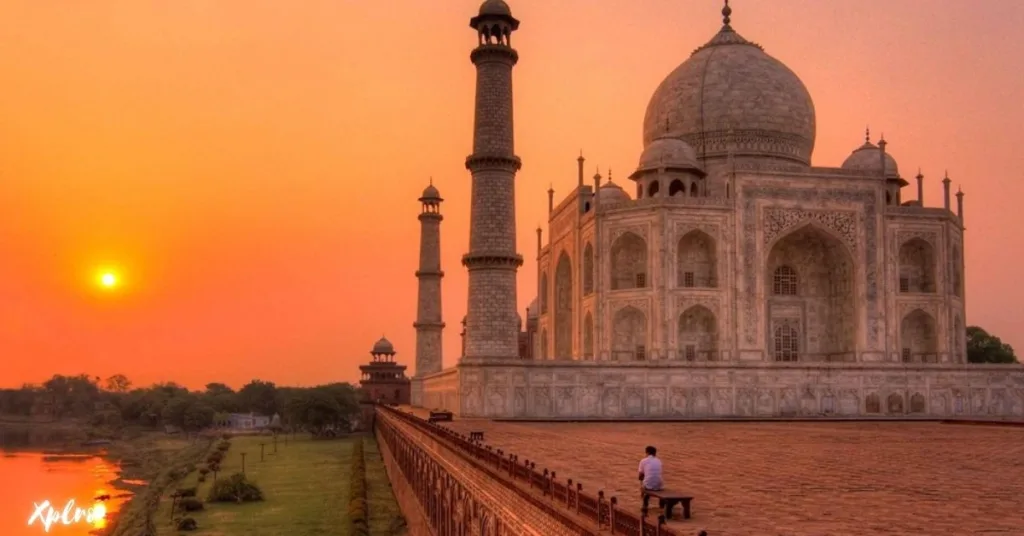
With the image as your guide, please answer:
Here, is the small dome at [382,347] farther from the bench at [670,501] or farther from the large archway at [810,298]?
the bench at [670,501]

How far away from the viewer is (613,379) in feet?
94.1

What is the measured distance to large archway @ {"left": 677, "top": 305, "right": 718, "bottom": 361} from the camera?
33.4 m

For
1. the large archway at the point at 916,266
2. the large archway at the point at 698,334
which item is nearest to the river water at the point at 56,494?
the large archway at the point at 698,334

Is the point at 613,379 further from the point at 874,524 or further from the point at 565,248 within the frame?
the point at 874,524

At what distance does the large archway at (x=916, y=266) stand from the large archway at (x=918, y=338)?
97 cm

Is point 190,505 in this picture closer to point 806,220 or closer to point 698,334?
point 698,334

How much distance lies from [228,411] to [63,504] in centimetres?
5305

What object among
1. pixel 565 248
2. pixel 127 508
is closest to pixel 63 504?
pixel 127 508

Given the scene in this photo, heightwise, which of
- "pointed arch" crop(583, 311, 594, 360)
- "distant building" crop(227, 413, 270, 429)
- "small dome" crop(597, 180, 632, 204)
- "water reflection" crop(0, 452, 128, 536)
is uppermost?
"small dome" crop(597, 180, 632, 204)

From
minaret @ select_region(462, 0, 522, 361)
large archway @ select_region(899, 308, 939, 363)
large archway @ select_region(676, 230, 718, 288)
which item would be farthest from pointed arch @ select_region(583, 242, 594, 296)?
large archway @ select_region(899, 308, 939, 363)

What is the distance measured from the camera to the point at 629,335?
112ft

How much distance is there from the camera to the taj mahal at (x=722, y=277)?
27.6 m

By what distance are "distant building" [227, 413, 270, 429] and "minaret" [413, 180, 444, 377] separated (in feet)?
132

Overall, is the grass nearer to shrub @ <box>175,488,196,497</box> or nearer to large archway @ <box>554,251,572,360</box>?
shrub @ <box>175,488,196,497</box>
